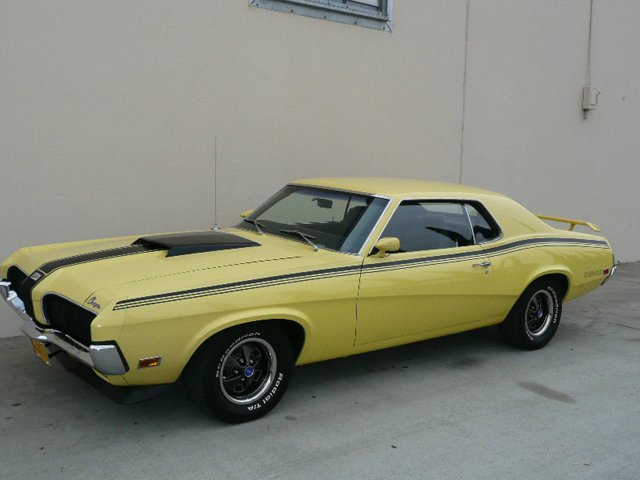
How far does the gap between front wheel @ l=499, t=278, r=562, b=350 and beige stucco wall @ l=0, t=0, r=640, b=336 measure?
8.92 ft

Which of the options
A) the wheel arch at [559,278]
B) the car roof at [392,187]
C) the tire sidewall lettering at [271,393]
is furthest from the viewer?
the wheel arch at [559,278]

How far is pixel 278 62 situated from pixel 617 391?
14.4 feet

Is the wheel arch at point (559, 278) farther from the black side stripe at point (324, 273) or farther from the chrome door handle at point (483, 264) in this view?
the chrome door handle at point (483, 264)

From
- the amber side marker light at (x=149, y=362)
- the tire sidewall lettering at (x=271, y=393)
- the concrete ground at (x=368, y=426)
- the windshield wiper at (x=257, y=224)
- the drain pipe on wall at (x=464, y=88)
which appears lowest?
the concrete ground at (x=368, y=426)

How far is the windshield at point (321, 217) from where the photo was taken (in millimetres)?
4508

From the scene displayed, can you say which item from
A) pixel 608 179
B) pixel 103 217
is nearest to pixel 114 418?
pixel 103 217

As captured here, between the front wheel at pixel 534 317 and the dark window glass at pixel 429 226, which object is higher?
the dark window glass at pixel 429 226

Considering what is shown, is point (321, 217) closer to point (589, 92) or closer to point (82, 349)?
point (82, 349)

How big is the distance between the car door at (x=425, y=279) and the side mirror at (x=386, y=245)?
0.04 metres

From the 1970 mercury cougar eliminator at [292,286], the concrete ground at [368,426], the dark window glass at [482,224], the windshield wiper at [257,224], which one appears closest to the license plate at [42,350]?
the 1970 mercury cougar eliminator at [292,286]

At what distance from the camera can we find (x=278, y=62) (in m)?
6.75

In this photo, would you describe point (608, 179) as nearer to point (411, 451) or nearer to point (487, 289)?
point (487, 289)

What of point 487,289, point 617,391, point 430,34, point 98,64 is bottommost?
point 617,391

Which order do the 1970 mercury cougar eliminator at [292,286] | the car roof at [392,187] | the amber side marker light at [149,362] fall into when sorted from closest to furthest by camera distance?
1. the amber side marker light at [149,362]
2. the 1970 mercury cougar eliminator at [292,286]
3. the car roof at [392,187]
